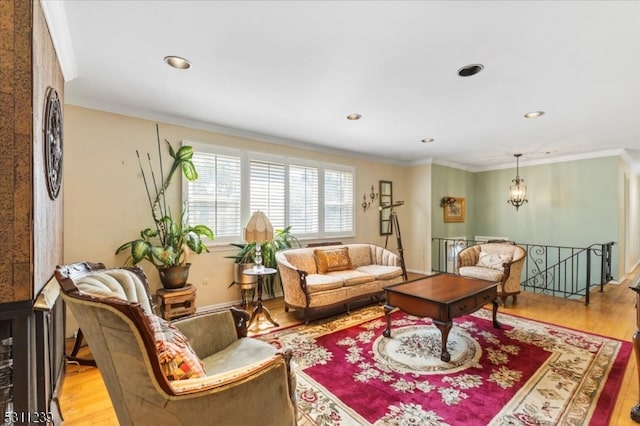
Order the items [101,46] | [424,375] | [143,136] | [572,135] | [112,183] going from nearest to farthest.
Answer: [101,46], [424,375], [112,183], [143,136], [572,135]

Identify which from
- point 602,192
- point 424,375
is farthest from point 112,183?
point 602,192

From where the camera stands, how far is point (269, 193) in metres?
4.64

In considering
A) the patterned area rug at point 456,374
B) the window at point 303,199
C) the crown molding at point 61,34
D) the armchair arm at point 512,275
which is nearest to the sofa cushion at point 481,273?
the armchair arm at point 512,275

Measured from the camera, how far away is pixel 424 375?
239 cm

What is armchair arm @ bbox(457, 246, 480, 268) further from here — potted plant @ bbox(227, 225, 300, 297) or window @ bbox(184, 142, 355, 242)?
potted plant @ bbox(227, 225, 300, 297)

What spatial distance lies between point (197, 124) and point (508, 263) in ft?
15.4

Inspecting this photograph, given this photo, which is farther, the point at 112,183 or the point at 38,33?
the point at 112,183

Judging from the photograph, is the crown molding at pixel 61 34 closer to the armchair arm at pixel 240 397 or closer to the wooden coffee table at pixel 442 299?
the armchair arm at pixel 240 397

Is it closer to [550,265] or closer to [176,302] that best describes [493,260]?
[550,265]

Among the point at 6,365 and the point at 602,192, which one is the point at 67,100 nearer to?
the point at 6,365

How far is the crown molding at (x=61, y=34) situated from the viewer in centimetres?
178

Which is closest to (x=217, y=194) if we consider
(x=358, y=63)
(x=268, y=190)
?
(x=268, y=190)

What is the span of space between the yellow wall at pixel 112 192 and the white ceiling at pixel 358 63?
0.21m

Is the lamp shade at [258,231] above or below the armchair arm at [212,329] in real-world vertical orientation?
above
